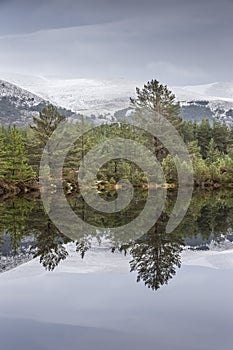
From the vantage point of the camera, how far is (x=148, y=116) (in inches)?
1300

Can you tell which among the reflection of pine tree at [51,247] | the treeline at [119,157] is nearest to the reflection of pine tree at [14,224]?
the reflection of pine tree at [51,247]

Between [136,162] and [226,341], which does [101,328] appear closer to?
[226,341]

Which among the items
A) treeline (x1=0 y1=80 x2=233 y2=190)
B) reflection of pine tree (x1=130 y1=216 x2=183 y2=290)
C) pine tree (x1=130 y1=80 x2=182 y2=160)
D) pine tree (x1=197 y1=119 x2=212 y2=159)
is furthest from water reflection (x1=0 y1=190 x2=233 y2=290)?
pine tree (x1=197 y1=119 x2=212 y2=159)

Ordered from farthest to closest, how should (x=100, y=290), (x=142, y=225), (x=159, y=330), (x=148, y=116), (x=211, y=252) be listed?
1. (x=148, y=116)
2. (x=142, y=225)
3. (x=211, y=252)
4. (x=100, y=290)
5. (x=159, y=330)

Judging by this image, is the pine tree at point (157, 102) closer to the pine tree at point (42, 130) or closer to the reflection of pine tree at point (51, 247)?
the pine tree at point (42, 130)

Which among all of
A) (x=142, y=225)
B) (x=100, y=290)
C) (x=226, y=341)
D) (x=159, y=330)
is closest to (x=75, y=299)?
(x=100, y=290)

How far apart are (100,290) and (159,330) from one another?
4.81 ft

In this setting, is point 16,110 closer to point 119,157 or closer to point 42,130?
point 119,157

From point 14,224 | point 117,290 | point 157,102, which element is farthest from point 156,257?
point 157,102

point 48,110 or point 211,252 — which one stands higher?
point 48,110

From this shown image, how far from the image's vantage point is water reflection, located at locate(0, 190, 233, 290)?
21.3ft

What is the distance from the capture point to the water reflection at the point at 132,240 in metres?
6.49

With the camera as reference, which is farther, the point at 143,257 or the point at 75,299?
the point at 143,257

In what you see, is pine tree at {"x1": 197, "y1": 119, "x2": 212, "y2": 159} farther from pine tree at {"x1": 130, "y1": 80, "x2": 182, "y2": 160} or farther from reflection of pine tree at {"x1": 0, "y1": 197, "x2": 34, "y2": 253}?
reflection of pine tree at {"x1": 0, "y1": 197, "x2": 34, "y2": 253}
